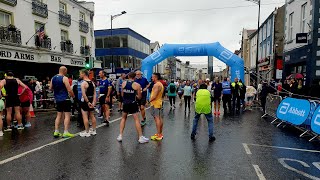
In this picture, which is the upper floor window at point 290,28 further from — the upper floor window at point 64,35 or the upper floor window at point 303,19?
the upper floor window at point 64,35

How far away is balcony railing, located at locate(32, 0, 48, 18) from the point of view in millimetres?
20609

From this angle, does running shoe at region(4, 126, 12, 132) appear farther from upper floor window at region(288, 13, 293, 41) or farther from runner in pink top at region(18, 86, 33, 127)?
upper floor window at region(288, 13, 293, 41)

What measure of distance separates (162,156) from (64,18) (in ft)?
73.5

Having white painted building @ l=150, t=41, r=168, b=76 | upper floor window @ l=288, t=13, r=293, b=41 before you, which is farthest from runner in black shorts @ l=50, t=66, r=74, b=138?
white painted building @ l=150, t=41, r=168, b=76

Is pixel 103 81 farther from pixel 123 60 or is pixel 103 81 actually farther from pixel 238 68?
pixel 123 60

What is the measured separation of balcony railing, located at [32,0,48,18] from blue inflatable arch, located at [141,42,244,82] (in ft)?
31.9

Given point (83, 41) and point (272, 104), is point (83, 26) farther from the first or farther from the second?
point (272, 104)

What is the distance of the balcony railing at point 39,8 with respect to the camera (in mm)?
20609

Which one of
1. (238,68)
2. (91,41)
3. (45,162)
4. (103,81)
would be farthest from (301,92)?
(91,41)

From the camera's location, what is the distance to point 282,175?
4.68m

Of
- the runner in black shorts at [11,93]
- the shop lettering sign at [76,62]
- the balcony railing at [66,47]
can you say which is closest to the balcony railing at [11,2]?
the balcony railing at [66,47]

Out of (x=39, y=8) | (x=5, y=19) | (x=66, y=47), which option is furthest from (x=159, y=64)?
(x=5, y=19)

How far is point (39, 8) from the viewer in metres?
21.2

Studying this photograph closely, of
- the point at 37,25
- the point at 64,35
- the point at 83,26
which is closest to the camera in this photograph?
the point at 37,25
